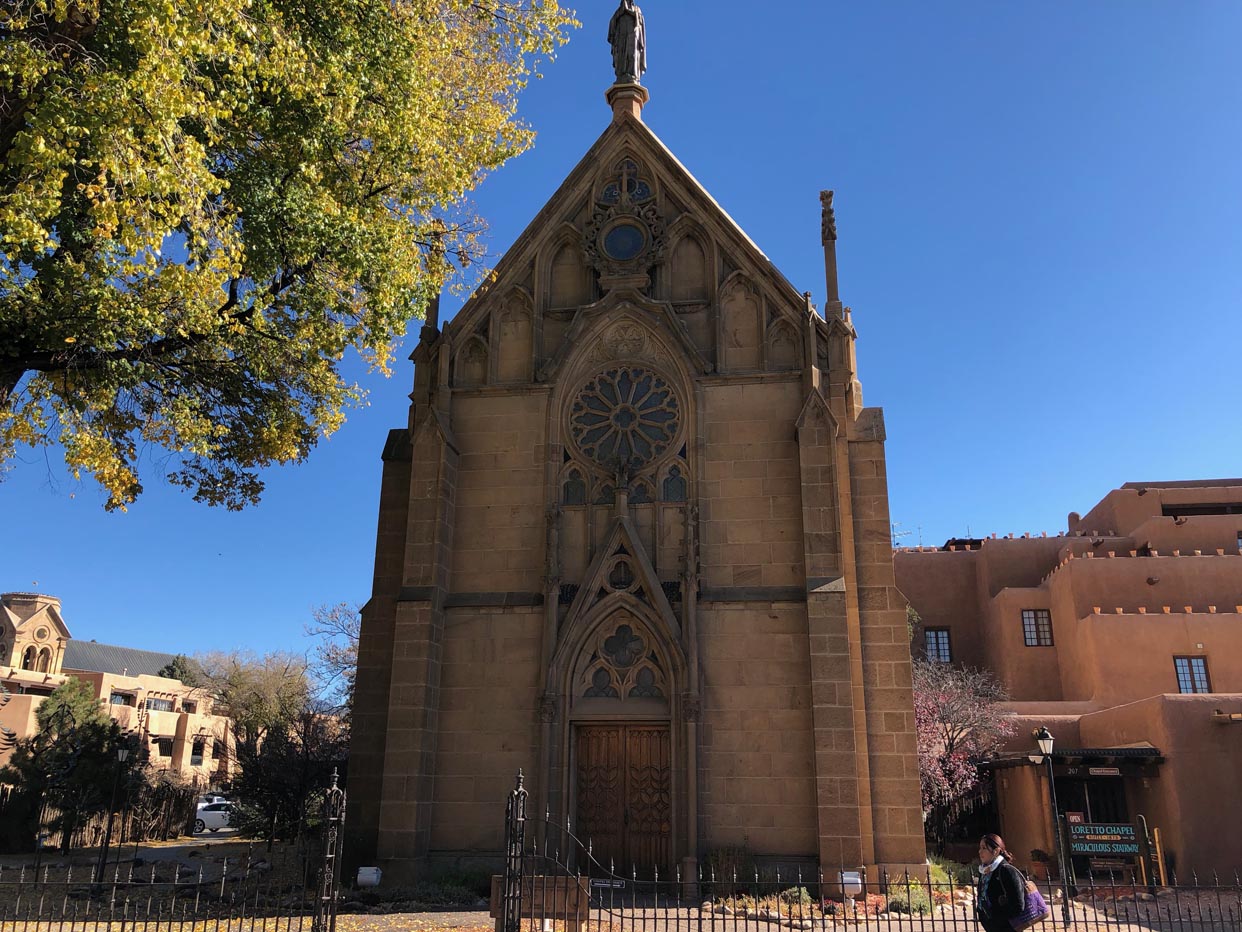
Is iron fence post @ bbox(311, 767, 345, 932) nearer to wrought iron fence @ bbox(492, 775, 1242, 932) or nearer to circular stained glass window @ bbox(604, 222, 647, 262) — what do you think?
wrought iron fence @ bbox(492, 775, 1242, 932)

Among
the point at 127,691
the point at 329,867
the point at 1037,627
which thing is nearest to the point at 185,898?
the point at 329,867

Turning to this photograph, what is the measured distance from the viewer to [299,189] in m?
12.8

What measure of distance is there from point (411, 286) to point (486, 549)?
20.1 feet

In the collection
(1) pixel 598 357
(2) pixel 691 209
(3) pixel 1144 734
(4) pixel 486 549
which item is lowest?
(3) pixel 1144 734

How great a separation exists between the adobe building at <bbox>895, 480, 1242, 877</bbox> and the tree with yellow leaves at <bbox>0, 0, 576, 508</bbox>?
17.3 meters

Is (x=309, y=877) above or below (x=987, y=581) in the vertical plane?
below

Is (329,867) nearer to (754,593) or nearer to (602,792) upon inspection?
(602,792)

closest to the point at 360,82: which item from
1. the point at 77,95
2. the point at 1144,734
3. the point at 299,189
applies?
the point at 299,189

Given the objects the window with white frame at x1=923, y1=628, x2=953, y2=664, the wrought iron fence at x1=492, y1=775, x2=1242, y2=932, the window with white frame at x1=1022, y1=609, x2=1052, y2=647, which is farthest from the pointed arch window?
the window with white frame at x1=923, y1=628, x2=953, y2=664

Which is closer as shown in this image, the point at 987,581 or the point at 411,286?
the point at 411,286

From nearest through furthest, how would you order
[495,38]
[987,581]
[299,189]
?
[299,189] → [495,38] → [987,581]

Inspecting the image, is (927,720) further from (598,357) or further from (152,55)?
(152,55)

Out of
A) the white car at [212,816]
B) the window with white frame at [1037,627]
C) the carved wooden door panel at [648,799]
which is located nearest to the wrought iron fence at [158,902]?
the carved wooden door panel at [648,799]

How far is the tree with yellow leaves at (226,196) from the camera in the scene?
365 inches
